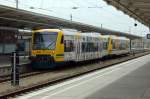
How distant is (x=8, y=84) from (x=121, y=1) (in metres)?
17.0

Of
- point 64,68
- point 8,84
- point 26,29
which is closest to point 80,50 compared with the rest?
point 64,68

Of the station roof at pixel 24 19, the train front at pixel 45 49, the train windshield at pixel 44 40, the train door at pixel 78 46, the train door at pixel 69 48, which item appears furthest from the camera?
the train door at pixel 78 46

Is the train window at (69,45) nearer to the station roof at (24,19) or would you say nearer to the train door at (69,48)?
the train door at (69,48)

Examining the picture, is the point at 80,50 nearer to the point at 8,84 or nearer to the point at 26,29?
the point at 26,29

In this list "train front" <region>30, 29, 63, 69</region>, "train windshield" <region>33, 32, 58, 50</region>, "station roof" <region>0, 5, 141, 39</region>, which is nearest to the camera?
"train front" <region>30, 29, 63, 69</region>

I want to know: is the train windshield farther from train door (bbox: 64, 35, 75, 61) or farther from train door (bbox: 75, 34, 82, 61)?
train door (bbox: 75, 34, 82, 61)

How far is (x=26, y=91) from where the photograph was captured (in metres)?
18.6

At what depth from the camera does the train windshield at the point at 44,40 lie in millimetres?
31516

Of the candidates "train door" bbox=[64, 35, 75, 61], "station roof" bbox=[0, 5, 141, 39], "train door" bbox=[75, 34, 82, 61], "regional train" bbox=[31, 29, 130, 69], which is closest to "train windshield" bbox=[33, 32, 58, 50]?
"regional train" bbox=[31, 29, 130, 69]

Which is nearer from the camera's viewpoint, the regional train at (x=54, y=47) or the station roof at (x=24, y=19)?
the regional train at (x=54, y=47)

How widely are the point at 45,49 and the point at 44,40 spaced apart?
746mm

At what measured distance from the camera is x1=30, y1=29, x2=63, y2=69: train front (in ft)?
102

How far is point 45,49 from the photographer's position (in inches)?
1239

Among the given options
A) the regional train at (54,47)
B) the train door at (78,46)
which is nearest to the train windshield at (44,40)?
the regional train at (54,47)
